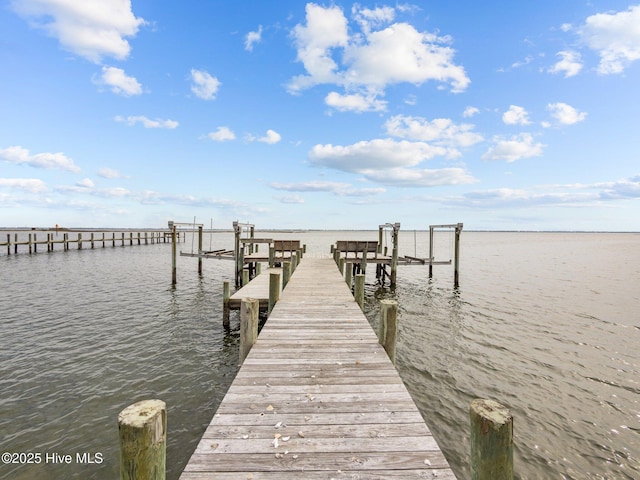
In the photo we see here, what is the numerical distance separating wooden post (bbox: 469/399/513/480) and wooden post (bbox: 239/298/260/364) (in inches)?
157

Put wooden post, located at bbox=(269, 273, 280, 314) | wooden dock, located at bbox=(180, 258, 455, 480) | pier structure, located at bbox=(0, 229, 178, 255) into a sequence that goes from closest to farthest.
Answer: wooden dock, located at bbox=(180, 258, 455, 480) < wooden post, located at bbox=(269, 273, 280, 314) < pier structure, located at bbox=(0, 229, 178, 255)

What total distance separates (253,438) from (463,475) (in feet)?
12.0

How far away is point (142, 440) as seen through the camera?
2.12 m

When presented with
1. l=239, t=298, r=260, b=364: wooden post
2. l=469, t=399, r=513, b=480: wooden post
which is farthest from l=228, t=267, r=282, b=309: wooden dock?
l=469, t=399, r=513, b=480: wooden post

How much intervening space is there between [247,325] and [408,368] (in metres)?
4.73

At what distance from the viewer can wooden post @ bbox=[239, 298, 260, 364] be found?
5.45m

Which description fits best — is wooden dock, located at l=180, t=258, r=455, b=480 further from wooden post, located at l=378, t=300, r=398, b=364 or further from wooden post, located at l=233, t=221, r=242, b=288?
wooden post, located at l=233, t=221, r=242, b=288

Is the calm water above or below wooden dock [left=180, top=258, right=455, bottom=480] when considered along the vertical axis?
below

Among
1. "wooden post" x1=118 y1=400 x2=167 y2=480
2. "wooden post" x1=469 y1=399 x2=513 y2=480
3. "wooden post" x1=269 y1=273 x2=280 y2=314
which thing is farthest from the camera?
"wooden post" x1=269 y1=273 x2=280 y2=314

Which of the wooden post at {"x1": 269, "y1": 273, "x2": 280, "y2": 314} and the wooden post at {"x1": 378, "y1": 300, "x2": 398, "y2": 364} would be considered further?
the wooden post at {"x1": 269, "y1": 273, "x2": 280, "y2": 314}

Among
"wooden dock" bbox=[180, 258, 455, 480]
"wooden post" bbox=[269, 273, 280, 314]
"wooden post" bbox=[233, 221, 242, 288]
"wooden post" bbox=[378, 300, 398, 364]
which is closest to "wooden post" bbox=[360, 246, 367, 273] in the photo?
"wooden post" bbox=[233, 221, 242, 288]

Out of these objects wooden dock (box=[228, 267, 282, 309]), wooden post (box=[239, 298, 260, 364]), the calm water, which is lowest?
the calm water

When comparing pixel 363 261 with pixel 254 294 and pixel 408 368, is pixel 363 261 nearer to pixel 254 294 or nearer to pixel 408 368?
pixel 254 294

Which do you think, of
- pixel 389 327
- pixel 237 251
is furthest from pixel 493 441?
pixel 237 251
